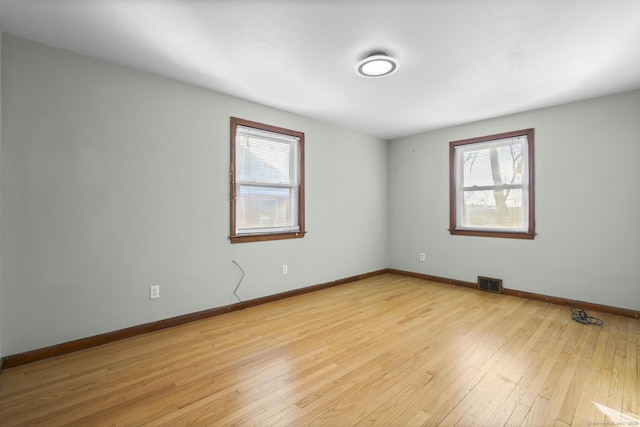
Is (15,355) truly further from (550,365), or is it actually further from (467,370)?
(550,365)

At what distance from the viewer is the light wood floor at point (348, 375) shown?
167 cm

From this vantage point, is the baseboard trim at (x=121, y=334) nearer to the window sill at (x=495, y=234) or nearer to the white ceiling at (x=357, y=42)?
the white ceiling at (x=357, y=42)

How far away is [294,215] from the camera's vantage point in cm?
415

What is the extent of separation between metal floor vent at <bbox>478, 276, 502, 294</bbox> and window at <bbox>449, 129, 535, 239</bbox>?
0.65 metres

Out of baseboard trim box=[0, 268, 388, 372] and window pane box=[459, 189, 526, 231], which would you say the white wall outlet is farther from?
window pane box=[459, 189, 526, 231]

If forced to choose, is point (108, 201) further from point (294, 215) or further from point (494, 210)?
point (494, 210)

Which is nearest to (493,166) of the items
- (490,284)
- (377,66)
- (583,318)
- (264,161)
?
(490,284)

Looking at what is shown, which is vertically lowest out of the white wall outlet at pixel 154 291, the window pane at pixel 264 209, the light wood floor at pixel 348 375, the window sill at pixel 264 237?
the light wood floor at pixel 348 375

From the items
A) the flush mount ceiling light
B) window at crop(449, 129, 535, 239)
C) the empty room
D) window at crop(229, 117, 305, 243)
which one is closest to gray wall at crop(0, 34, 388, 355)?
the empty room

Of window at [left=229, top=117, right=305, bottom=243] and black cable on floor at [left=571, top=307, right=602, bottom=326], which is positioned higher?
window at [left=229, top=117, right=305, bottom=243]

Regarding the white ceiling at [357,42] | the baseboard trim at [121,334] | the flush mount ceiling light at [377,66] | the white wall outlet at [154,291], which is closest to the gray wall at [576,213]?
the white ceiling at [357,42]

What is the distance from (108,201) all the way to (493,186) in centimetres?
479

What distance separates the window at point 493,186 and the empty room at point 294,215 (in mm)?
41

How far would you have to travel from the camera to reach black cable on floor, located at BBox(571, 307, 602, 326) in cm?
308
